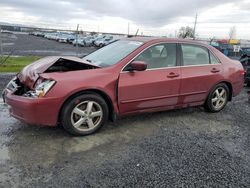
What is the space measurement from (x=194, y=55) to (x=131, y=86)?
1697mm

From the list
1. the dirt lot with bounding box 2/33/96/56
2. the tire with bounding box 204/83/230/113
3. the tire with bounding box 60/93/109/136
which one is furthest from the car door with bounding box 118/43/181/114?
the dirt lot with bounding box 2/33/96/56

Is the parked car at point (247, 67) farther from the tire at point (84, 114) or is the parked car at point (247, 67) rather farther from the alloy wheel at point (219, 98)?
the tire at point (84, 114)

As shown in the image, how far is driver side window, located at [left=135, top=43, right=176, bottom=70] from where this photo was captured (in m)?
4.68

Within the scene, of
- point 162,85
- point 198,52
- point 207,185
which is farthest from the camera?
point 198,52

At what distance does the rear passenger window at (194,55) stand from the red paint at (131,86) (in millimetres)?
97

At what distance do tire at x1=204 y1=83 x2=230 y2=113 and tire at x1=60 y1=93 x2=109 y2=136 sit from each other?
244cm

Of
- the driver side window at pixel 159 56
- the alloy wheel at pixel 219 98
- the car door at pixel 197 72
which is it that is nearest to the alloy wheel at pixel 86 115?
the driver side window at pixel 159 56

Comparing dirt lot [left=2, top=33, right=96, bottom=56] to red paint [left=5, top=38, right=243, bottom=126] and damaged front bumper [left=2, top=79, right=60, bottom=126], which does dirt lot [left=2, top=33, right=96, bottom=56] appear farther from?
red paint [left=5, top=38, right=243, bottom=126]

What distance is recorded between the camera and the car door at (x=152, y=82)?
4363 millimetres

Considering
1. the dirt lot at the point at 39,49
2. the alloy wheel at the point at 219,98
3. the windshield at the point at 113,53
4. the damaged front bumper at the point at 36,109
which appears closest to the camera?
the damaged front bumper at the point at 36,109

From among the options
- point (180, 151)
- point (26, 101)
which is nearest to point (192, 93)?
point (180, 151)

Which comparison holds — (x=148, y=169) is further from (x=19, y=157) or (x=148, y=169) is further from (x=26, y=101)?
(x=26, y=101)

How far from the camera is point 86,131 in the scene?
4.16 metres

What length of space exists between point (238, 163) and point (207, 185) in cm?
83
